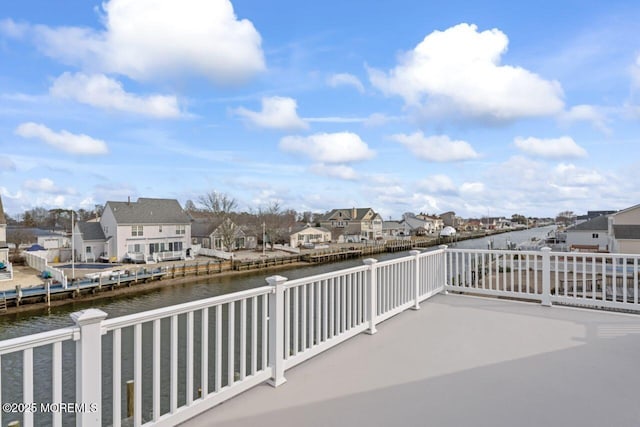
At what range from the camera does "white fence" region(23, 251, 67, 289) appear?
1738 centimetres

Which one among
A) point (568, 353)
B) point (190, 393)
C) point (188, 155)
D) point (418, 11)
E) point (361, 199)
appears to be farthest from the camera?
point (361, 199)

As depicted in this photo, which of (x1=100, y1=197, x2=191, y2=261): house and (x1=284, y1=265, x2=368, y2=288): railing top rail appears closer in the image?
(x1=284, y1=265, x2=368, y2=288): railing top rail

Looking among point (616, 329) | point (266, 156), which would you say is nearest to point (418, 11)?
point (616, 329)

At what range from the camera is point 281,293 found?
105 inches

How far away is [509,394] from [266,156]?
1991 cm

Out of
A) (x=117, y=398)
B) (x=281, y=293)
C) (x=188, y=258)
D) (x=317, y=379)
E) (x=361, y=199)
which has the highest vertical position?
(x=361, y=199)

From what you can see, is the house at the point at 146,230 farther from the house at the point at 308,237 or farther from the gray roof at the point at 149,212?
the house at the point at 308,237

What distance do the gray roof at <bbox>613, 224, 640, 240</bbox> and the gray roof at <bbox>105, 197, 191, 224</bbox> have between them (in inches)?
1220

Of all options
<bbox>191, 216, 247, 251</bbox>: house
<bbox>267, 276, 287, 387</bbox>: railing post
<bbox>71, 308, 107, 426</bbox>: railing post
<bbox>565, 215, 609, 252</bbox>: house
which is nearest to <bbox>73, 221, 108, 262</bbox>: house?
<bbox>191, 216, 247, 251</bbox>: house

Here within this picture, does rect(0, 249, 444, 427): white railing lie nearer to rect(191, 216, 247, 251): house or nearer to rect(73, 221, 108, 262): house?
rect(73, 221, 108, 262): house

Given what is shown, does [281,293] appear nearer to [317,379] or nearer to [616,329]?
[317,379]

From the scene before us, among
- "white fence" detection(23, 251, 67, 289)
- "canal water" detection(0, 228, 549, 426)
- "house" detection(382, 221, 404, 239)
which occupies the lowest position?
"canal water" detection(0, 228, 549, 426)

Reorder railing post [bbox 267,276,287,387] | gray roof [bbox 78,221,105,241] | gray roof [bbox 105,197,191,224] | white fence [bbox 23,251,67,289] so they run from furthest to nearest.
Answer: gray roof [bbox 105,197,191,224] < gray roof [bbox 78,221,105,241] < white fence [bbox 23,251,67,289] < railing post [bbox 267,276,287,387]

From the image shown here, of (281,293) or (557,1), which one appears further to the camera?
(557,1)
